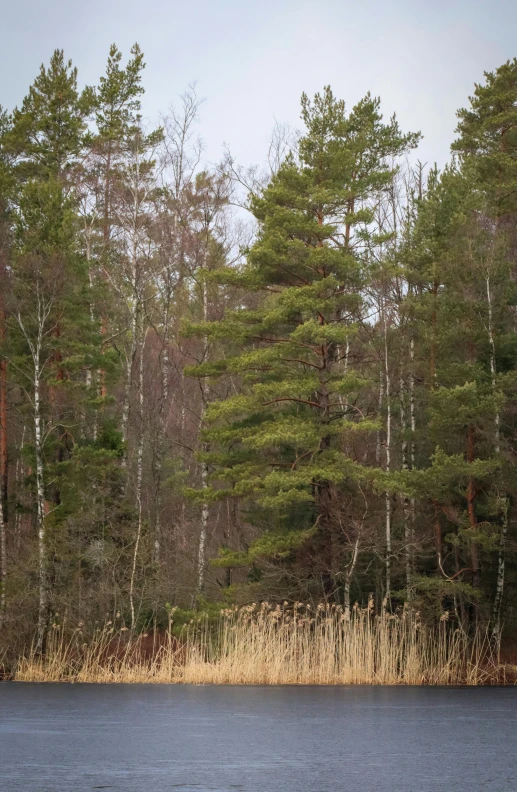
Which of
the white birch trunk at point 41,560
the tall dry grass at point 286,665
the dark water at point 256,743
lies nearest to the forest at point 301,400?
the white birch trunk at point 41,560

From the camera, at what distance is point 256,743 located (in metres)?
8.82

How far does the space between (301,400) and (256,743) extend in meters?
17.8

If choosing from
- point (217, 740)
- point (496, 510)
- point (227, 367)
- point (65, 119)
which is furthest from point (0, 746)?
point (65, 119)

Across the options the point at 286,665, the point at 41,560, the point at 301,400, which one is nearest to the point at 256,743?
the point at 286,665

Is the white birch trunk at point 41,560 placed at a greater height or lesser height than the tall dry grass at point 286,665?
greater

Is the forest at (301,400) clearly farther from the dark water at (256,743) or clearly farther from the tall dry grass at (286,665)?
the dark water at (256,743)

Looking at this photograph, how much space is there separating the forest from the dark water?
942 centimetres

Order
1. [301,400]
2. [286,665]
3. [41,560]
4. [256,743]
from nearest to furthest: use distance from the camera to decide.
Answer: [256,743], [286,665], [41,560], [301,400]

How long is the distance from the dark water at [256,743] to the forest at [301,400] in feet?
30.9

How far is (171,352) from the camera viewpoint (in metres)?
39.9

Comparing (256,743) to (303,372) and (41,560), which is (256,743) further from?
(303,372)

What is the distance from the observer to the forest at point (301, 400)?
2422 centimetres

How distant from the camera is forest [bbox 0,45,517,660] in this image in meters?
24.2

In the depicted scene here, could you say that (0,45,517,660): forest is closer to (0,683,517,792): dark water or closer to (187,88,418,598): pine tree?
(187,88,418,598): pine tree
